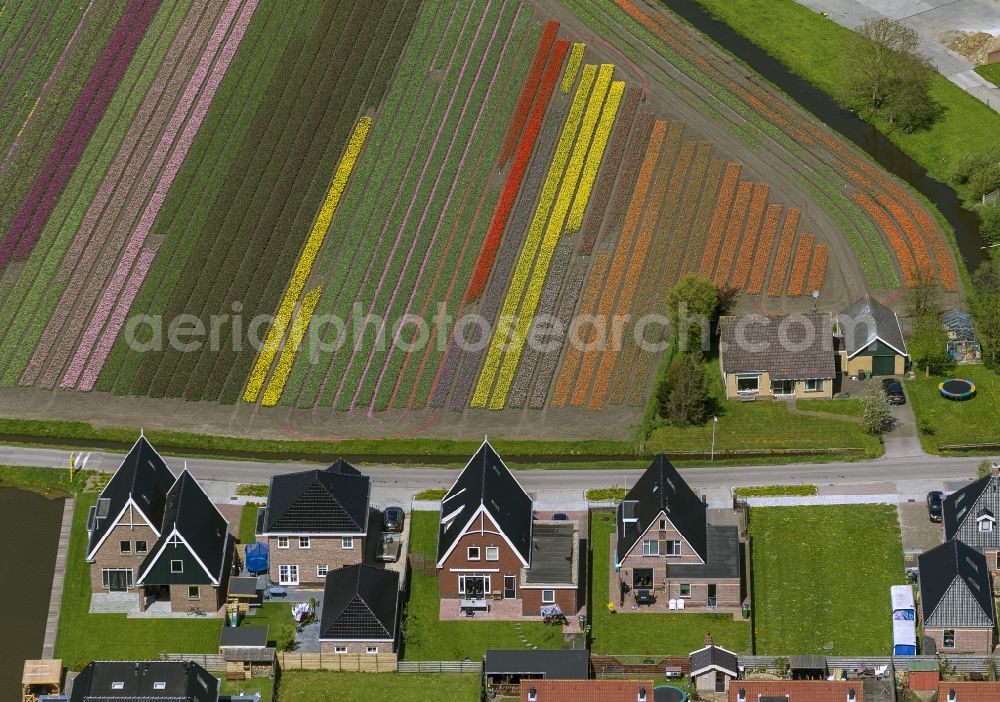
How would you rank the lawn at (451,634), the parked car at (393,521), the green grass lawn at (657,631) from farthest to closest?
the parked car at (393,521), the lawn at (451,634), the green grass lawn at (657,631)

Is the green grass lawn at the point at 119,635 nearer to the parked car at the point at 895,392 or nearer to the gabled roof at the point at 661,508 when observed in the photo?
Answer: the gabled roof at the point at 661,508

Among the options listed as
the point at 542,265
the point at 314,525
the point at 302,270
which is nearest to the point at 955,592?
the point at 314,525

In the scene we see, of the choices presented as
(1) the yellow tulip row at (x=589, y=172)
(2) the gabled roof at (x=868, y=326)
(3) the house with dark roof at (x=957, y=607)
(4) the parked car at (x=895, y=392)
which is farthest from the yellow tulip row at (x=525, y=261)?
(3) the house with dark roof at (x=957, y=607)

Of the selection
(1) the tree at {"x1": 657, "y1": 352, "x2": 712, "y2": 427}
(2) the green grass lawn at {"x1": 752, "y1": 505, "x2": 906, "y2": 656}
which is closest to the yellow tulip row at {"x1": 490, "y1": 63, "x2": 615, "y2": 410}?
(1) the tree at {"x1": 657, "y1": 352, "x2": 712, "y2": 427}

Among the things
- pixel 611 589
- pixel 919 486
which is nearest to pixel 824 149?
pixel 919 486

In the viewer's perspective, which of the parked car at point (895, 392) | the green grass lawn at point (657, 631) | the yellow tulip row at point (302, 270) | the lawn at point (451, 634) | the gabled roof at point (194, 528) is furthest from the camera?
the yellow tulip row at point (302, 270)

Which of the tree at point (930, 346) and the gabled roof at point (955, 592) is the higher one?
the tree at point (930, 346)

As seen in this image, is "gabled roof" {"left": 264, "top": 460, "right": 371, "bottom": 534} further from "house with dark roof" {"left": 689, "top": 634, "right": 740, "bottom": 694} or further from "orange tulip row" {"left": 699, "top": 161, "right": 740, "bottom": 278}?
"orange tulip row" {"left": 699, "top": 161, "right": 740, "bottom": 278}

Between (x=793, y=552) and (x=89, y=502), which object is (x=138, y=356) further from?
(x=793, y=552)
